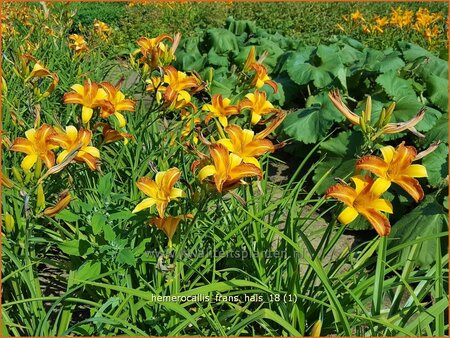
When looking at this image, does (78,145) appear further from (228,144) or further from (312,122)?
(312,122)

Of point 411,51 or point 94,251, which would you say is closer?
point 94,251

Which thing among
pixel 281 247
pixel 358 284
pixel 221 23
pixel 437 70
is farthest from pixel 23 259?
pixel 221 23

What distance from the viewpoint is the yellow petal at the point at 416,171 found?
153 centimetres

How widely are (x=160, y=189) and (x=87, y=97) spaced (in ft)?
1.87

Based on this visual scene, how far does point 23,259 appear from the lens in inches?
78.4

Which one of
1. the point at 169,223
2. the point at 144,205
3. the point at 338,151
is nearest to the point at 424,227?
the point at 338,151

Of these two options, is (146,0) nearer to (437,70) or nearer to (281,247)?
(437,70)

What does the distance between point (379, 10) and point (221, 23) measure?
15.4 feet

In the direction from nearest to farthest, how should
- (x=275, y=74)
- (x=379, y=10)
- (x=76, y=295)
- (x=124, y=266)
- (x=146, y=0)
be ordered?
1. (x=124, y=266)
2. (x=76, y=295)
3. (x=275, y=74)
4. (x=146, y=0)
5. (x=379, y=10)

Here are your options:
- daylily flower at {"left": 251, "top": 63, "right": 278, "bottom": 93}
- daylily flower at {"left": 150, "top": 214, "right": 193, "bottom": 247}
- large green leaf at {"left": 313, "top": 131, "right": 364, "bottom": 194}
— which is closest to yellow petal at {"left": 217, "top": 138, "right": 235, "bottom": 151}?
daylily flower at {"left": 150, "top": 214, "right": 193, "bottom": 247}

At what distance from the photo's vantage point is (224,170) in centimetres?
153

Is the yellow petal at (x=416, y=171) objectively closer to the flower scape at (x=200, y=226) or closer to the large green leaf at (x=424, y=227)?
the flower scape at (x=200, y=226)

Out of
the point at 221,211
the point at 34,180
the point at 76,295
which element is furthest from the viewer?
the point at 221,211

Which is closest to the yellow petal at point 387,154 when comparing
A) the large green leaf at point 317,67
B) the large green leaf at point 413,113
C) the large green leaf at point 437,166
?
the large green leaf at point 437,166
